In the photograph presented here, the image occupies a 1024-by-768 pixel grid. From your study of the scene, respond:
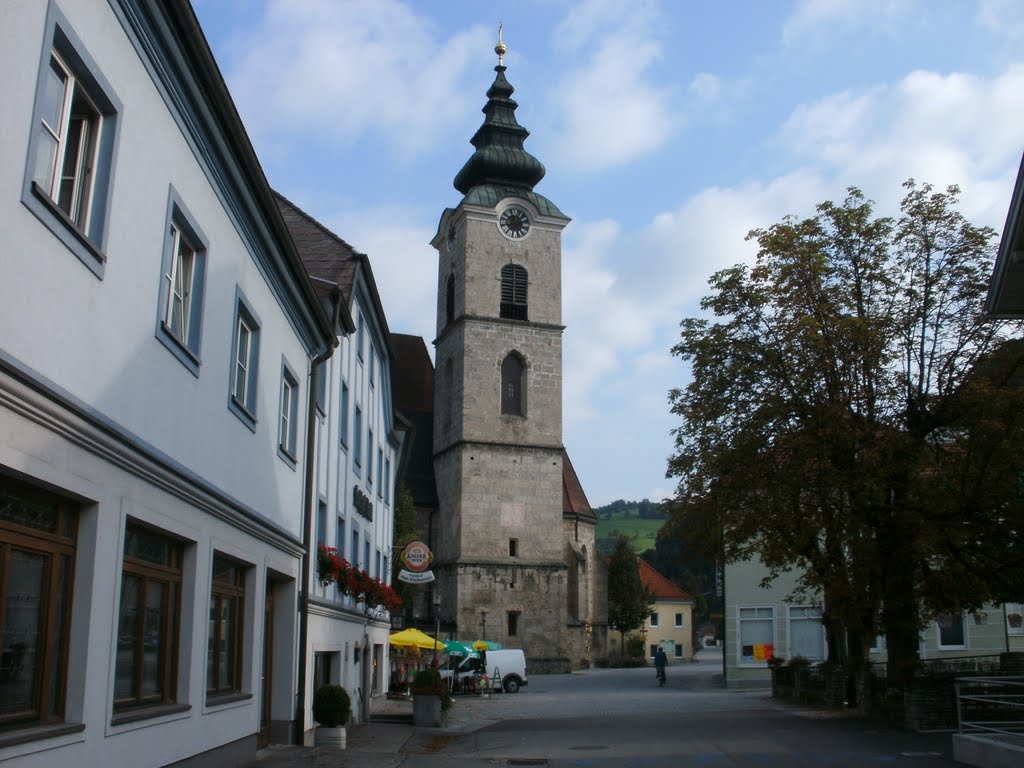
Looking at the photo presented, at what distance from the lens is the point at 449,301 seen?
63.2m

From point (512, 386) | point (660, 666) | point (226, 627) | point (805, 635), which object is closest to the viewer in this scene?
point (226, 627)

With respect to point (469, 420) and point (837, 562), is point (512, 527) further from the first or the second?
point (837, 562)

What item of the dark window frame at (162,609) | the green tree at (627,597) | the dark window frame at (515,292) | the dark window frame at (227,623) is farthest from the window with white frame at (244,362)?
the green tree at (627,597)

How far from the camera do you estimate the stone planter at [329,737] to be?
17.2 m

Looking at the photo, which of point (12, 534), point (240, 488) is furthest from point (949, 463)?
point (12, 534)

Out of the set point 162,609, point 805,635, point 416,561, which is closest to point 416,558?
point 416,561

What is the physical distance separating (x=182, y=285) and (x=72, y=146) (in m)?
2.98

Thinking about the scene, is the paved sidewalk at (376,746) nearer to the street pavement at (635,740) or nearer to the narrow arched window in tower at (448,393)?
the street pavement at (635,740)

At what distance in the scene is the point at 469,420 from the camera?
57688 mm

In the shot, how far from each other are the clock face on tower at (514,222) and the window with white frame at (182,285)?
51.1 meters

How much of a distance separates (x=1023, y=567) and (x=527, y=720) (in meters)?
11.4

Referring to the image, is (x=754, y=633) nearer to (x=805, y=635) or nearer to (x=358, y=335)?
(x=805, y=635)

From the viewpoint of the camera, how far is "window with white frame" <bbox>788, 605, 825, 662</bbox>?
127ft

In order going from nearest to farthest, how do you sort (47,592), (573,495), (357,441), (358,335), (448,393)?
1. (47,592)
2. (358,335)
3. (357,441)
4. (448,393)
5. (573,495)
